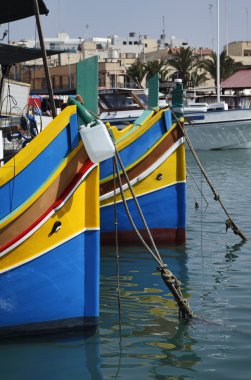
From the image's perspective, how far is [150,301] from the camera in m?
9.53

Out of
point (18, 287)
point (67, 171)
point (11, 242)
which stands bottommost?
point (18, 287)

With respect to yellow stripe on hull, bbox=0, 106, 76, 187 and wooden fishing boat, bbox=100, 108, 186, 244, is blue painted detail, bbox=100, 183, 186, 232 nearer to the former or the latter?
wooden fishing boat, bbox=100, 108, 186, 244

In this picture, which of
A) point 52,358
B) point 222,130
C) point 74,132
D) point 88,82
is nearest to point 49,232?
point 74,132

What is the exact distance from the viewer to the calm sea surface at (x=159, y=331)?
7.18 m

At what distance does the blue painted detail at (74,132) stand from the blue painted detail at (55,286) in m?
0.90

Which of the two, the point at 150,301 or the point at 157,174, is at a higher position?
the point at 157,174

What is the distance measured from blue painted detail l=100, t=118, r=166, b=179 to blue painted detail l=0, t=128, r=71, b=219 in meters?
5.00

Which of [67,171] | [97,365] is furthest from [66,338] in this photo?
[67,171]

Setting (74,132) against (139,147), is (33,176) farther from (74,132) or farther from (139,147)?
(139,147)

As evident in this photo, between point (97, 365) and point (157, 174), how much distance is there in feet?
19.1

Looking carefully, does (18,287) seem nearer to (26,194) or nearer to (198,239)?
(26,194)

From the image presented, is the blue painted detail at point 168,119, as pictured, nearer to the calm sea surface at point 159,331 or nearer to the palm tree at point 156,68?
the calm sea surface at point 159,331

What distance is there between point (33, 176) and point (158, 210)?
569 centimetres

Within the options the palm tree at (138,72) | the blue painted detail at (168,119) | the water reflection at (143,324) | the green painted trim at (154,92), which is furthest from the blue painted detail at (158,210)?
the palm tree at (138,72)
